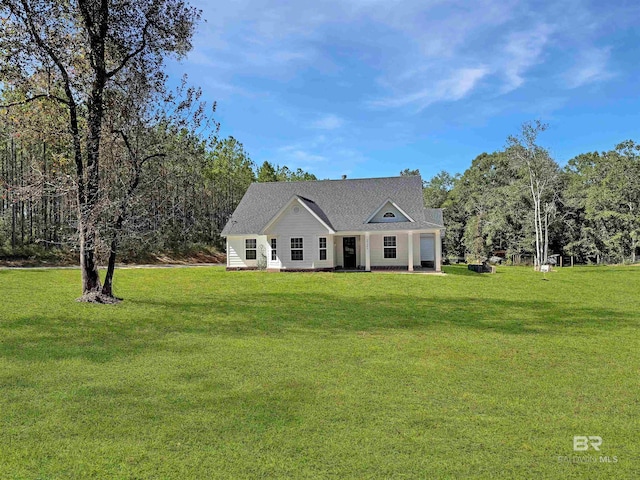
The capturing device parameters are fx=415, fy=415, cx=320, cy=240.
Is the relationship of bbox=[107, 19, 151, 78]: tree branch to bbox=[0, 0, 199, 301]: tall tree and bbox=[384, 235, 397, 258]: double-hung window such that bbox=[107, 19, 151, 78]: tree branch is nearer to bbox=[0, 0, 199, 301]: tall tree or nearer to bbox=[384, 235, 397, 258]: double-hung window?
bbox=[0, 0, 199, 301]: tall tree

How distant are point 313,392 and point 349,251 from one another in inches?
812

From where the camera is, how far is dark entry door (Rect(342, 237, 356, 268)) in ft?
86.0

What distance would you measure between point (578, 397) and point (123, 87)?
15286 millimetres

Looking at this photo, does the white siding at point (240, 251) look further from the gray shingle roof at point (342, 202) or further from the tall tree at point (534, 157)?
the tall tree at point (534, 157)

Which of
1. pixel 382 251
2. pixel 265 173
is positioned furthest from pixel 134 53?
pixel 265 173

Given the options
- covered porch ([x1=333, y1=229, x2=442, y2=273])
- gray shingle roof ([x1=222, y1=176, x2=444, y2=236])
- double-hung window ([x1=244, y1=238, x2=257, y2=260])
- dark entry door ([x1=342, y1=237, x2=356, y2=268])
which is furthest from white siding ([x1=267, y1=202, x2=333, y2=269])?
double-hung window ([x1=244, y1=238, x2=257, y2=260])

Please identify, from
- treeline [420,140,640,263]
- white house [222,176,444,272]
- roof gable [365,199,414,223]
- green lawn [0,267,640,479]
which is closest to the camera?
green lawn [0,267,640,479]

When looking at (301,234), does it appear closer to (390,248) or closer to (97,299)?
(390,248)

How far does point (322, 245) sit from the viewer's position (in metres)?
24.5

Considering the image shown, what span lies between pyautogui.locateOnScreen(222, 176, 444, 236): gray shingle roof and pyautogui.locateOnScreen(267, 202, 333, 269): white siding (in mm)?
929

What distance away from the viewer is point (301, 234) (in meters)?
24.3

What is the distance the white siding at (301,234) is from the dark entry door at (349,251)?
207 centimetres

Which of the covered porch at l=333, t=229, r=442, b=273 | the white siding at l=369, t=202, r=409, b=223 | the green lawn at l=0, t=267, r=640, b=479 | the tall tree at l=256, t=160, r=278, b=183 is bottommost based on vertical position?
the green lawn at l=0, t=267, r=640, b=479

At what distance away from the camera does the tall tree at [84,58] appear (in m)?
12.8
